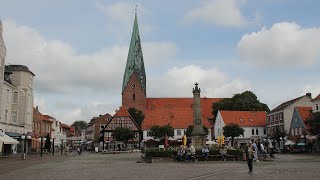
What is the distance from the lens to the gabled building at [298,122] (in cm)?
6716

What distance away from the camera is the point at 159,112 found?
9738 centimetres

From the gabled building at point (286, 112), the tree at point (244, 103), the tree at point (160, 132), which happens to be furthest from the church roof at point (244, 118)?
the tree at point (160, 132)

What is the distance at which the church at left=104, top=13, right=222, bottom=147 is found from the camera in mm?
91338

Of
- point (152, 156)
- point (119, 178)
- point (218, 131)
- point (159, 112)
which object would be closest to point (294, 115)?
point (218, 131)

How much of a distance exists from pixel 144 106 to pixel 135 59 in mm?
12956

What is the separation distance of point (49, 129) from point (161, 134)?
2586 cm

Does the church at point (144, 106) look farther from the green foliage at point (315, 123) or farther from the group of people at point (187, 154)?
the group of people at point (187, 154)

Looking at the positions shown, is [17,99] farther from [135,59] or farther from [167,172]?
[135,59]

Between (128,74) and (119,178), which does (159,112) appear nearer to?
(128,74)

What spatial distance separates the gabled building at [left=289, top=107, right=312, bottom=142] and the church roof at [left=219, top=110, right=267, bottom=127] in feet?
46.8

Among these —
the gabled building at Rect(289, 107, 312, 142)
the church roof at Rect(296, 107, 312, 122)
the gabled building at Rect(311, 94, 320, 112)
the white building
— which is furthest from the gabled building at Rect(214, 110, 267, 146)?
the white building

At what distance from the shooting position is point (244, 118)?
86.0 metres

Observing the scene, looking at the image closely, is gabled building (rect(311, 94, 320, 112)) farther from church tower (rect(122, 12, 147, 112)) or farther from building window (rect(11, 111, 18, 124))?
church tower (rect(122, 12, 147, 112))

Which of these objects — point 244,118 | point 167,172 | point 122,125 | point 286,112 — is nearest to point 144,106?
point 122,125
